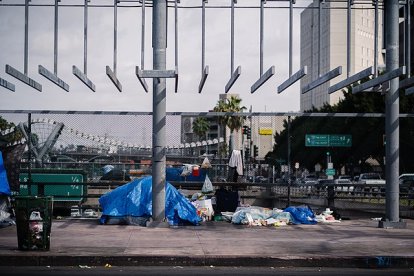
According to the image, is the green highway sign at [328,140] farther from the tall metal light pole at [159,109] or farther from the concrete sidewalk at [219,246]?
the tall metal light pole at [159,109]

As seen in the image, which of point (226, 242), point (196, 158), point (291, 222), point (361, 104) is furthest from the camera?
point (361, 104)

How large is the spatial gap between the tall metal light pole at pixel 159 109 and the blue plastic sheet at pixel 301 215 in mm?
3704

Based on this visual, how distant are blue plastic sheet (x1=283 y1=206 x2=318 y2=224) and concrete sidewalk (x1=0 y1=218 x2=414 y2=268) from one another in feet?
2.42

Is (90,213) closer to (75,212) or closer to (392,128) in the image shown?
(75,212)

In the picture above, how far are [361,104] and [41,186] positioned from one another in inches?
1646

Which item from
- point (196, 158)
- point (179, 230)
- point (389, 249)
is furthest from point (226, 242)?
point (196, 158)

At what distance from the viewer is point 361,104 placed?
5278 centimetres

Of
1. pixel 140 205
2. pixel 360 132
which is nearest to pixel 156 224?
pixel 140 205

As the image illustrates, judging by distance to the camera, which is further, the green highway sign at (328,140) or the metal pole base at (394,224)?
the green highway sign at (328,140)

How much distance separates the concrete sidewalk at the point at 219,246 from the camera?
9789 millimetres

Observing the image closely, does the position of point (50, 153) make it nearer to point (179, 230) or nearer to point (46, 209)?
point (179, 230)

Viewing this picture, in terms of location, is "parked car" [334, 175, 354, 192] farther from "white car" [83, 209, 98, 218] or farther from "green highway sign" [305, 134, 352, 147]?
"white car" [83, 209, 98, 218]

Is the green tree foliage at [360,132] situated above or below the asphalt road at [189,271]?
above

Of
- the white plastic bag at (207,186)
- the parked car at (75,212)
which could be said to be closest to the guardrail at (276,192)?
the white plastic bag at (207,186)
